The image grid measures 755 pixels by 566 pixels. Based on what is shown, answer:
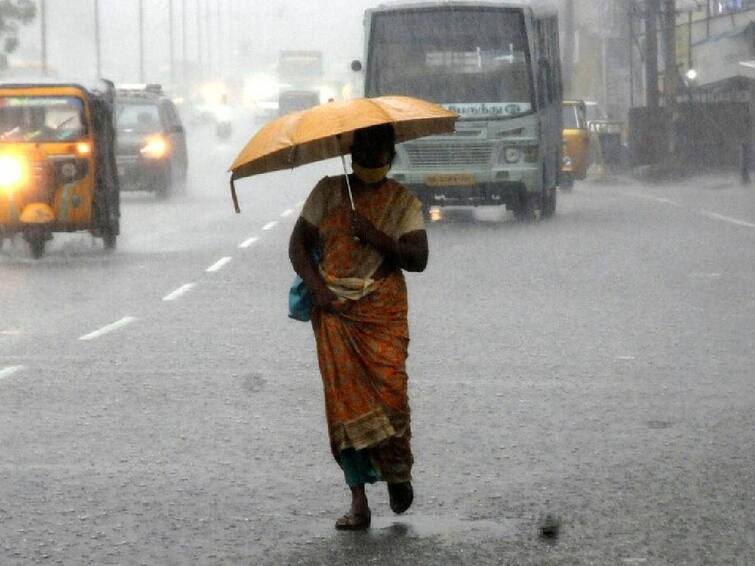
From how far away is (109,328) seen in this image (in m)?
14.0

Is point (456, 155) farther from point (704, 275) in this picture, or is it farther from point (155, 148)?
point (155, 148)

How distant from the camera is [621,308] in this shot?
15.4 m

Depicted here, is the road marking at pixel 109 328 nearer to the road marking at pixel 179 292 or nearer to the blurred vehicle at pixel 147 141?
the road marking at pixel 179 292

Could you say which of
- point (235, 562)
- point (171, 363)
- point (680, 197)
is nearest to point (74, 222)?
point (171, 363)

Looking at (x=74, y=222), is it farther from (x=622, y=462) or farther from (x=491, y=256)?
(x=622, y=462)

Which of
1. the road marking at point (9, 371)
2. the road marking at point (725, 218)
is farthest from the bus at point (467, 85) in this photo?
the road marking at point (9, 371)

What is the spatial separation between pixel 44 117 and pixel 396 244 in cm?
1617

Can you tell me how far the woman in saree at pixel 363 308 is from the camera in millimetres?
→ 6629

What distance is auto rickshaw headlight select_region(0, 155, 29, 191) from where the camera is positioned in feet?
70.8

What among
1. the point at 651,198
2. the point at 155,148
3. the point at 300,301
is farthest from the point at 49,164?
the point at 651,198

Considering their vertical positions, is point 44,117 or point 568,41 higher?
point 568,41

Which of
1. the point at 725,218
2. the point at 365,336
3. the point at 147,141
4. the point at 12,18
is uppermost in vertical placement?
the point at 12,18

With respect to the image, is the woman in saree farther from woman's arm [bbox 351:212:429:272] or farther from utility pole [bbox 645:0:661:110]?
utility pole [bbox 645:0:661:110]

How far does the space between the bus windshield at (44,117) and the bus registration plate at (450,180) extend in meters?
6.43
